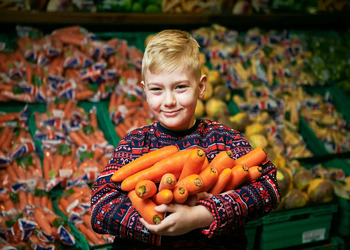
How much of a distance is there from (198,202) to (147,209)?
18 cm

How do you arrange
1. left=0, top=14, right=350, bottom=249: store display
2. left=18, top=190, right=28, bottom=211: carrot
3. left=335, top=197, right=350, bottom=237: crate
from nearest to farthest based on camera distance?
left=18, top=190, right=28, bottom=211: carrot → left=0, top=14, right=350, bottom=249: store display → left=335, top=197, right=350, bottom=237: crate

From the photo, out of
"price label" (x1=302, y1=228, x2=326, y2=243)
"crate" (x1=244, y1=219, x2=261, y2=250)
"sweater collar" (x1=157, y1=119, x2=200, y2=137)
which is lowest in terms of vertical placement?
"price label" (x1=302, y1=228, x2=326, y2=243)

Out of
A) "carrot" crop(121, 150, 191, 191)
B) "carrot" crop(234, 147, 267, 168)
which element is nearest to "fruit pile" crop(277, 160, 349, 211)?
"carrot" crop(234, 147, 267, 168)

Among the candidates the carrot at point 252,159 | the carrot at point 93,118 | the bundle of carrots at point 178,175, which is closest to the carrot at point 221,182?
the bundle of carrots at point 178,175

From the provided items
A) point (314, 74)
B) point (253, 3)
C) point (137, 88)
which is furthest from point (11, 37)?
point (314, 74)

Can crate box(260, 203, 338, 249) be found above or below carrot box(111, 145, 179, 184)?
below

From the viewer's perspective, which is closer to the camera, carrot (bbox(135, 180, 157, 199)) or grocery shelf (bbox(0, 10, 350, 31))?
carrot (bbox(135, 180, 157, 199))

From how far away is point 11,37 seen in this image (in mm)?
3283

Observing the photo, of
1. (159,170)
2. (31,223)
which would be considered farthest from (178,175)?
(31,223)

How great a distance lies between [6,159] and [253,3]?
297cm

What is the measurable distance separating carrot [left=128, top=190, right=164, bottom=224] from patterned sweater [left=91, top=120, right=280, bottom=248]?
0.05m

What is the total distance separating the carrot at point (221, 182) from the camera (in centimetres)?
133

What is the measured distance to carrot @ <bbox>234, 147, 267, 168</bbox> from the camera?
4.66 feet

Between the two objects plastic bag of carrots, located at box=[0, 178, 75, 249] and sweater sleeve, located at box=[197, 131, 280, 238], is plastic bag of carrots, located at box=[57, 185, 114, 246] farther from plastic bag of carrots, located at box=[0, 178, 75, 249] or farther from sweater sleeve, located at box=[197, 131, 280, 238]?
sweater sleeve, located at box=[197, 131, 280, 238]
